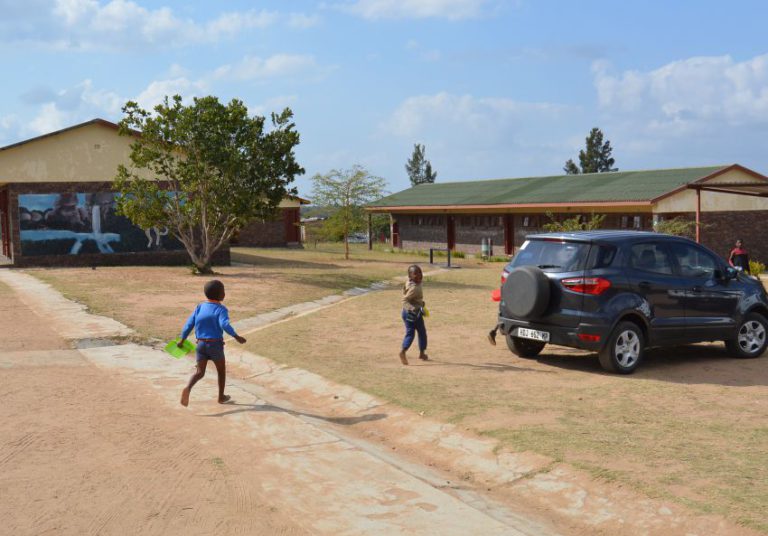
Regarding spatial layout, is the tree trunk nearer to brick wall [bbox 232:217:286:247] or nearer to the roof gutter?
the roof gutter

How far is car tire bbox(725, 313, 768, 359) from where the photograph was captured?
11109 millimetres

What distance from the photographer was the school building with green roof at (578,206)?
101ft

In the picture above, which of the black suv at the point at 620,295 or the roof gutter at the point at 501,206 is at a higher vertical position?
the roof gutter at the point at 501,206

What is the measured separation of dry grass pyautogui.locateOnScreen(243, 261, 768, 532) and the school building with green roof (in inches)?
496

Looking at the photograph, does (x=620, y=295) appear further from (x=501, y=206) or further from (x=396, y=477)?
(x=501, y=206)

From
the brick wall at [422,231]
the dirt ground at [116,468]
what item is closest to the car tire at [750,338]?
the dirt ground at [116,468]

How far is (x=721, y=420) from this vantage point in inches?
302

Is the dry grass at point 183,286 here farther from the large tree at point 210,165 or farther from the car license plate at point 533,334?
the car license plate at point 533,334

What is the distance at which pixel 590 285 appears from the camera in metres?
9.67

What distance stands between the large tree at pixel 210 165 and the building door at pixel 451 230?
19.4 meters

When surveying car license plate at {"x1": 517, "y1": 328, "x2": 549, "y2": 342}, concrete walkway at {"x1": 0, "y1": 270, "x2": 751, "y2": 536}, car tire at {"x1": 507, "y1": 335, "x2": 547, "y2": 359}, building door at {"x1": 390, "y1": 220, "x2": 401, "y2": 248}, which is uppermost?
building door at {"x1": 390, "y1": 220, "x2": 401, "y2": 248}

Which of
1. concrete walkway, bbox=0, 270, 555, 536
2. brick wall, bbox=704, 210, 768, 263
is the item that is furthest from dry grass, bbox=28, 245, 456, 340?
brick wall, bbox=704, 210, 768, 263

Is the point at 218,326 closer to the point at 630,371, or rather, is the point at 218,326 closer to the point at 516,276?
the point at 516,276

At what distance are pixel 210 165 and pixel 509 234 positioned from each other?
62.5 ft
